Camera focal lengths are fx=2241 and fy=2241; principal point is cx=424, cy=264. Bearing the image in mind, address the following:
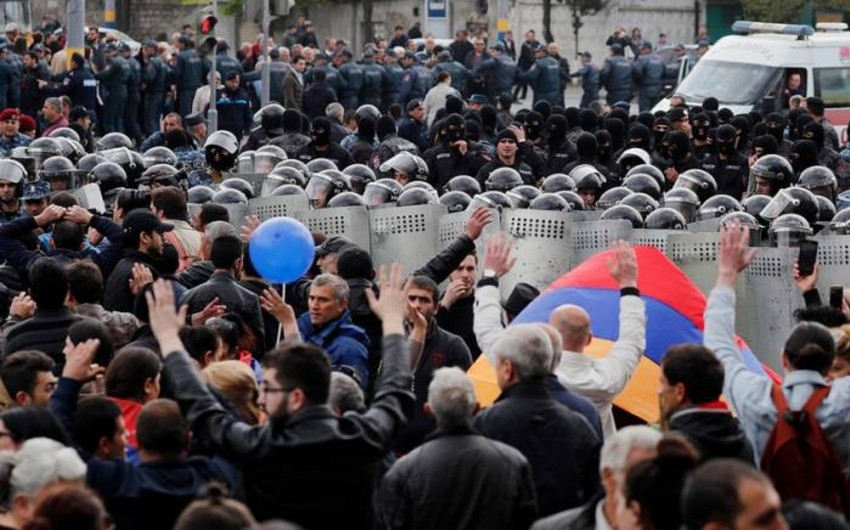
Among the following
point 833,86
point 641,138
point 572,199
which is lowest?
point 833,86

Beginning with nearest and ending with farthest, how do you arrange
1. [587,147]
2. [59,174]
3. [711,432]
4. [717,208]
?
[711,432] → [717,208] → [59,174] → [587,147]

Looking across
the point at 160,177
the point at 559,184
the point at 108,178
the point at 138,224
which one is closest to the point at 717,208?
the point at 559,184

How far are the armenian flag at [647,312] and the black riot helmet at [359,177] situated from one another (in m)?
6.00

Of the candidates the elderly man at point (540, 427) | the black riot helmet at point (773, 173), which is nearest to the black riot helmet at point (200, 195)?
the black riot helmet at point (773, 173)

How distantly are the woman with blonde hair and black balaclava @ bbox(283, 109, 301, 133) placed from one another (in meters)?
14.4

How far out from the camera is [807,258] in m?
12.0

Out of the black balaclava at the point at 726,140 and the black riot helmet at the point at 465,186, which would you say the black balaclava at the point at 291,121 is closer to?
the black balaclava at the point at 726,140

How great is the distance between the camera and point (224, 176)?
18.8 metres

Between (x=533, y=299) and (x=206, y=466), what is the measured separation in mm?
4766

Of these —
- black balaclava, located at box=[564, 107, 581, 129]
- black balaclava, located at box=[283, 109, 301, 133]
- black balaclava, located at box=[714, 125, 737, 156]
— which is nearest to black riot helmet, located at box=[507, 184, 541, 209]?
black balaclava, located at box=[714, 125, 737, 156]

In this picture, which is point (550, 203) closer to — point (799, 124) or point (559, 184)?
point (559, 184)

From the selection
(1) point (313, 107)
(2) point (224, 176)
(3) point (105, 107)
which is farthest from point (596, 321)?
(3) point (105, 107)

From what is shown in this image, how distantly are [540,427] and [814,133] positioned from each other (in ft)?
50.7

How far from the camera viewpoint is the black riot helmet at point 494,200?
49.9ft
